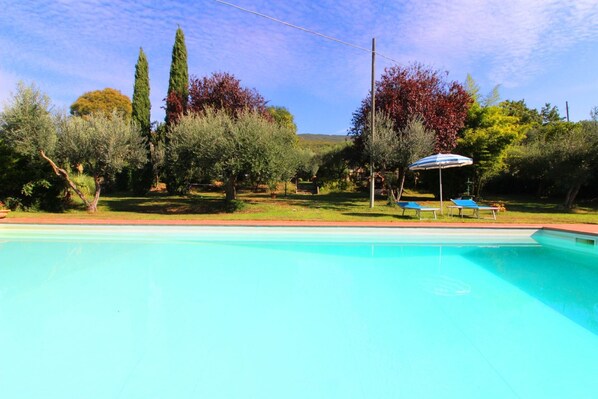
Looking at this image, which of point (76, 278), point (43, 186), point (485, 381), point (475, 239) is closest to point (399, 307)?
point (485, 381)

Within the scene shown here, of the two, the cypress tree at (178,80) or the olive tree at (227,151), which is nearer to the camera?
the olive tree at (227,151)

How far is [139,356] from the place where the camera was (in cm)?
350

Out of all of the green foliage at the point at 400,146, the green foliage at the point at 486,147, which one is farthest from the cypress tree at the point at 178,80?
the green foliage at the point at 486,147

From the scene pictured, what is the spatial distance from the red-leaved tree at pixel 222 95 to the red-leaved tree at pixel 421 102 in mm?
6300

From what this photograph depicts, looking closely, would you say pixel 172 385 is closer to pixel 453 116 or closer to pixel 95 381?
pixel 95 381

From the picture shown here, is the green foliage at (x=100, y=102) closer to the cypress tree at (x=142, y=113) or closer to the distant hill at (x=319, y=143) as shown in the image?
the distant hill at (x=319, y=143)

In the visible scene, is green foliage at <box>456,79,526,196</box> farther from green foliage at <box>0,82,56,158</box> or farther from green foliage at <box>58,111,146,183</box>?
green foliage at <box>0,82,56,158</box>

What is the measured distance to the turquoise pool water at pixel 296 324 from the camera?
3098 mm

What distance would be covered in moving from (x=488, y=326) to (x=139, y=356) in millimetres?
4120

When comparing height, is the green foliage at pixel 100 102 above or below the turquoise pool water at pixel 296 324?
above

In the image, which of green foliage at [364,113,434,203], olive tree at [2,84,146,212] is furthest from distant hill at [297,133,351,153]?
olive tree at [2,84,146,212]

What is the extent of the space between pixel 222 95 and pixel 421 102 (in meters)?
10.9

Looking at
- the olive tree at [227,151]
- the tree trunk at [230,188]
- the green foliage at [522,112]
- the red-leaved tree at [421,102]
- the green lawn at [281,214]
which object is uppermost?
the green foliage at [522,112]

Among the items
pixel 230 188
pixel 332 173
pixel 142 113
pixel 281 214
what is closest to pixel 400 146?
pixel 281 214
